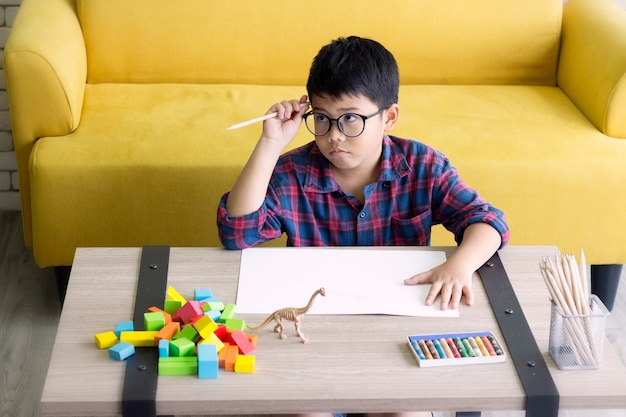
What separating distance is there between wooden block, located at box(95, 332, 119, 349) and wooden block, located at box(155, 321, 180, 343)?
7 cm

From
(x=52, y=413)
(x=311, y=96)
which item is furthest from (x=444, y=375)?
(x=311, y=96)

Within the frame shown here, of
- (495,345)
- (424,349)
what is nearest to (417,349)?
(424,349)

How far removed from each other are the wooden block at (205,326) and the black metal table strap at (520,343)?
0.43 meters

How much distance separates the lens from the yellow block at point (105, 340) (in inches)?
54.1

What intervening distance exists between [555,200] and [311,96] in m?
0.87

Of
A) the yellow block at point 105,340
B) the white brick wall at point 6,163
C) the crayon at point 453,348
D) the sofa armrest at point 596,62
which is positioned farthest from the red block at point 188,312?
the white brick wall at point 6,163

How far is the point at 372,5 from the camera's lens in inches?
111

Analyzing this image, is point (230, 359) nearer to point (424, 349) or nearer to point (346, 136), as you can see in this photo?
point (424, 349)

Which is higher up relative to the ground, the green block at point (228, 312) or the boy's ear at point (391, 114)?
the boy's ear at point (391, 114)

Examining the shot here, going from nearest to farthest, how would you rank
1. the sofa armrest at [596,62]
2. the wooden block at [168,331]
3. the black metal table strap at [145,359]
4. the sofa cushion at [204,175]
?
the black metal table strap at [145,359] < the wooden block at [168,331] < the sofa cushion at [204,175] < the sofa armrest at [596,62]

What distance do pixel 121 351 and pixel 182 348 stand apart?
0.09m

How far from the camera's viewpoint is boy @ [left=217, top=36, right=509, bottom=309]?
1.71 m

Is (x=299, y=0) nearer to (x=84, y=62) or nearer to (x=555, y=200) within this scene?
(x=84, y=62)

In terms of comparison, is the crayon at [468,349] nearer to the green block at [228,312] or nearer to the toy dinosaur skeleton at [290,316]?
the toy dinosaur skeleton at [290,316]
